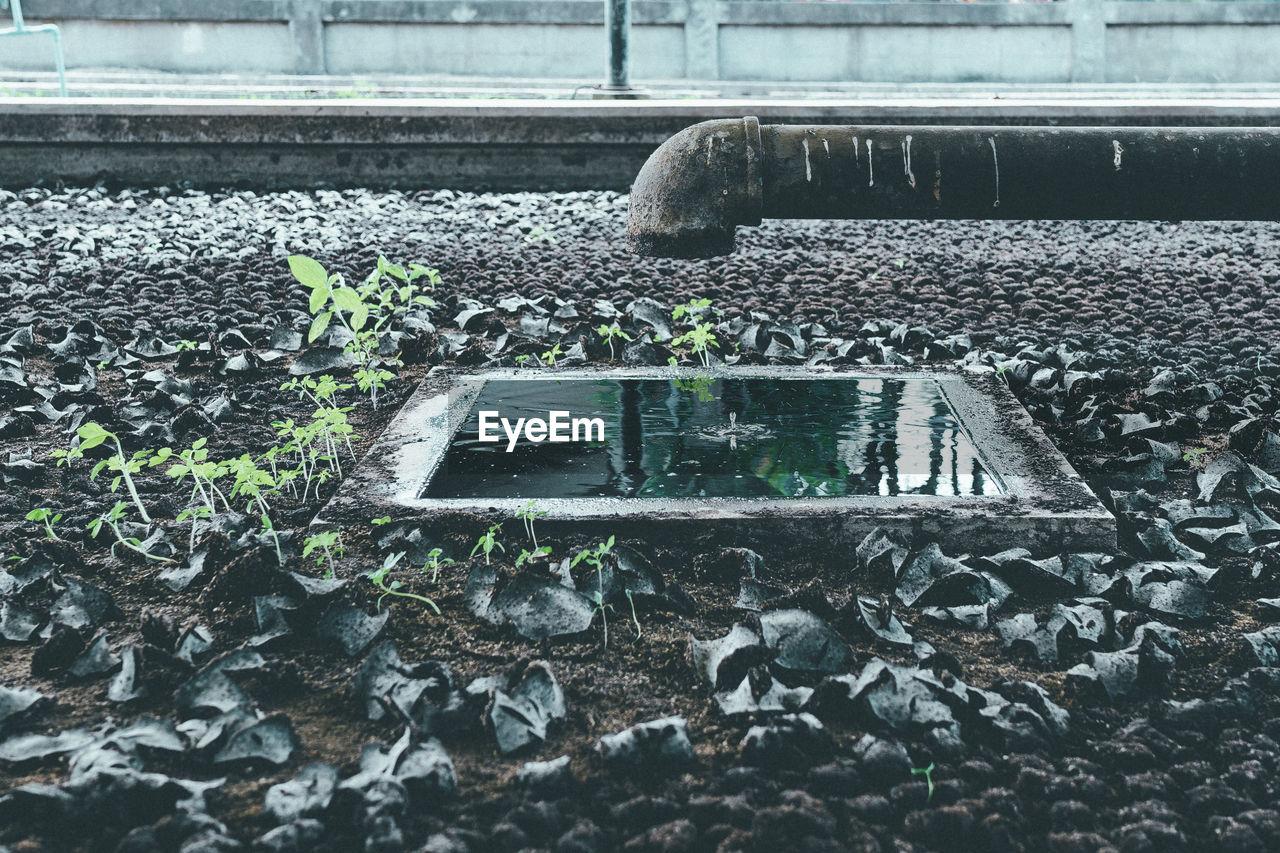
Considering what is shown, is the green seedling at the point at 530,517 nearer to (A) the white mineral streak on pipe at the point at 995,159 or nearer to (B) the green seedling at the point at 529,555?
(B) the green seedling at the point at 529,555

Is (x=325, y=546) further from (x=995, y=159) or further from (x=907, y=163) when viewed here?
(x=995, y=159)

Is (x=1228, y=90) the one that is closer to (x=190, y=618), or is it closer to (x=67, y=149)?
(x=67, y=149)

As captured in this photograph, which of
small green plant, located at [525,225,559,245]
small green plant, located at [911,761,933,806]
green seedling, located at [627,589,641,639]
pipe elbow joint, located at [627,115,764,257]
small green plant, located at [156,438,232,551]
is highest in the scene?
pipe elbow joint, located at [627,115,764,257]

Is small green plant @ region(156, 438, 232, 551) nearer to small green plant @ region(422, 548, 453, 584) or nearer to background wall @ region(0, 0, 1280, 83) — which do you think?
small green plant @ region(422, 548, 453, 584)

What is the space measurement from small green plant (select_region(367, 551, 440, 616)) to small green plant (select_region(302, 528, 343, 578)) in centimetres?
9

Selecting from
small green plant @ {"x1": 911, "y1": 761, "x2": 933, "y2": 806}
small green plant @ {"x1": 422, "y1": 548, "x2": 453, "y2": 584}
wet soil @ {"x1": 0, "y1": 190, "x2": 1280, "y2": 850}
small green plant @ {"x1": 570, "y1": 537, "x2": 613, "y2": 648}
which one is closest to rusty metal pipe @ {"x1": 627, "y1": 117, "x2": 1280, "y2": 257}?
wet soil @ {"x1": 0, "y1": 190, "x2": 1280, "y2": 850}

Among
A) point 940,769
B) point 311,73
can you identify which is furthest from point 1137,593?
point 311,73

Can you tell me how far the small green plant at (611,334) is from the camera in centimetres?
350

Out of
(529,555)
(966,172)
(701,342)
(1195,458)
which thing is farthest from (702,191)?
(1195,458)

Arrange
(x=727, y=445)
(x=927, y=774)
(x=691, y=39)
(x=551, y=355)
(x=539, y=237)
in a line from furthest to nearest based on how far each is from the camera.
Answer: (x=691, y=39) < (x=539, y=237) < (x=551, y=355) < (x=727, y=445) < (x=927, y=774)

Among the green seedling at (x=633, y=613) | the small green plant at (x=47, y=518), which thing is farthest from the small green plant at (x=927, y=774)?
the small green plant at (x=47, y=518)

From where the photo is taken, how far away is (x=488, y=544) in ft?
6.22

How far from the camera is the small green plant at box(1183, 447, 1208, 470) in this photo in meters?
2.46

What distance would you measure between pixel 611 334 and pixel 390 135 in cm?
381
